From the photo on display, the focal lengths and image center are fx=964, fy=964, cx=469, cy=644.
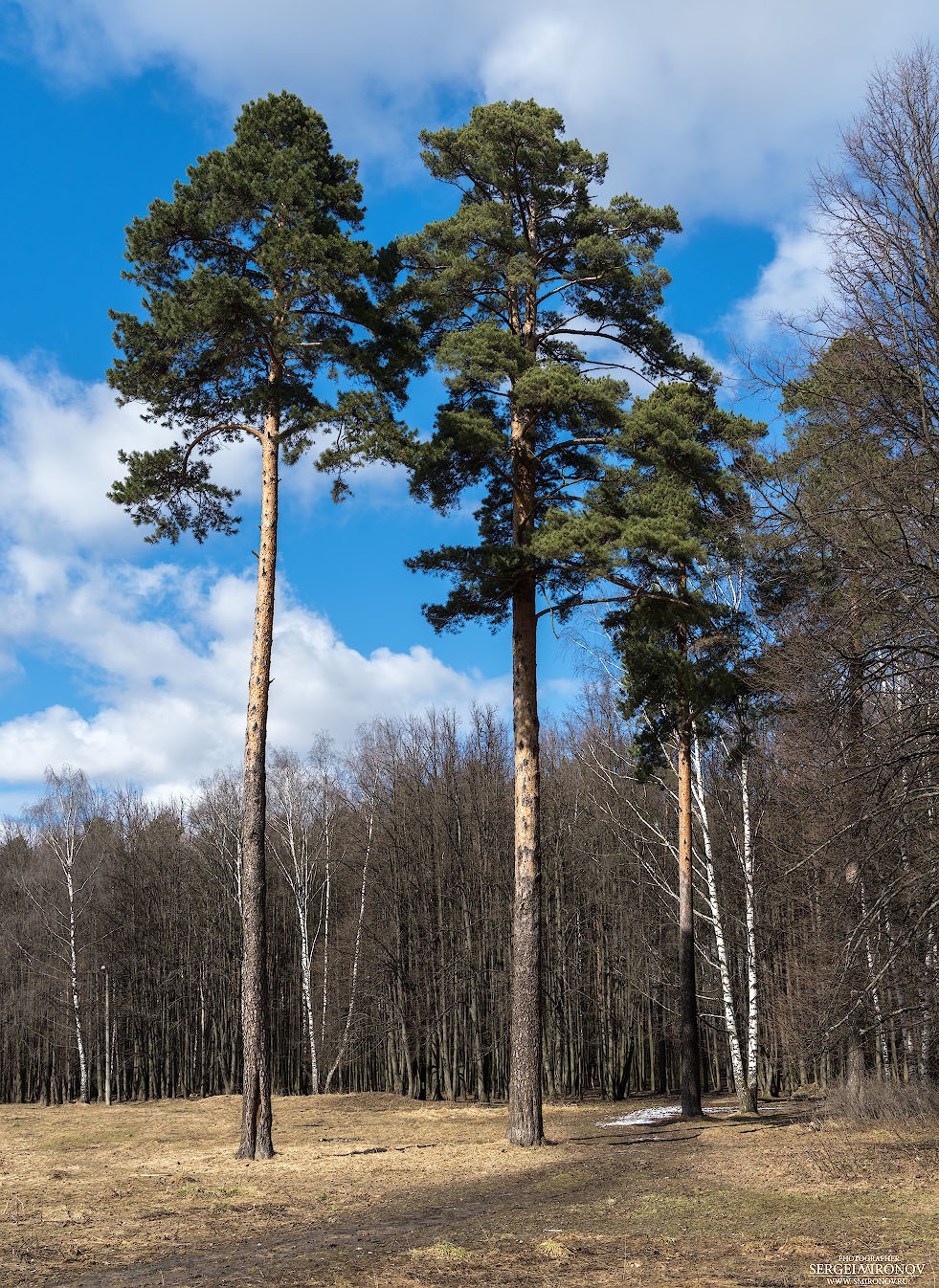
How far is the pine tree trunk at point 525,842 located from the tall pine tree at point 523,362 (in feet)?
0.07

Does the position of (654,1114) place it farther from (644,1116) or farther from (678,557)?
(678,557)

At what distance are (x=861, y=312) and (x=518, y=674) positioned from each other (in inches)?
279

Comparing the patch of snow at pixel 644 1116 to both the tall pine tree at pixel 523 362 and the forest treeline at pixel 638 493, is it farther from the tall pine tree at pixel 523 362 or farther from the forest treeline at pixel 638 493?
the tall pine tree at pixel 523 362

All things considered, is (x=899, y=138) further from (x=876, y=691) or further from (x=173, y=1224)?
(x=173, y=1224)

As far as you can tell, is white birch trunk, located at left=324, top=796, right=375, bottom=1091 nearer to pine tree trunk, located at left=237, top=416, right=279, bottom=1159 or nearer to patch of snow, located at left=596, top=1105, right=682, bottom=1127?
patch of snow, located at left=596, top=1105, right=682, bottom=1127

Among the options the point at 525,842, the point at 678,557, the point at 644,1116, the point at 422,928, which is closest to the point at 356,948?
the point at 422,928

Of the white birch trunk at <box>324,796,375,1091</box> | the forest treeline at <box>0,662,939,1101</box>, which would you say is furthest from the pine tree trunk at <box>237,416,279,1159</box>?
the white birch trunk at <box>324,796,375,1091</box>

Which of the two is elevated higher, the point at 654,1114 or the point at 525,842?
the point at 525,842

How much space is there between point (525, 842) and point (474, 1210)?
588cm

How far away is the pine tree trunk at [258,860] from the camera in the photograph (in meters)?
13.0

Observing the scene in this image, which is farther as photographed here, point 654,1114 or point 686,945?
point 654,1114

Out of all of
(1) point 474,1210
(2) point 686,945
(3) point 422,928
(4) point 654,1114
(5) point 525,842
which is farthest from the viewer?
(3) point 422,928

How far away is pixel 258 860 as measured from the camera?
44.5 ft

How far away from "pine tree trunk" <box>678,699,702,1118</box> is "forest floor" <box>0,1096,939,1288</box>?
210 cm
